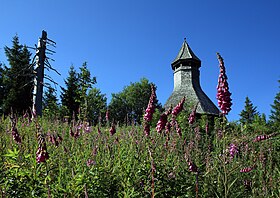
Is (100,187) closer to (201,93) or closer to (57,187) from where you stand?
(57,187)

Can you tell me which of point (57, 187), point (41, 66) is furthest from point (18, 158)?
point (41, 66)

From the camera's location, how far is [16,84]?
106ft

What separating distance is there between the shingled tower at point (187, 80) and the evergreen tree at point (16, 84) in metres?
17.6

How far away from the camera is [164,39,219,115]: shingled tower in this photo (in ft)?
116

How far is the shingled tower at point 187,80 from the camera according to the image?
3541 cm

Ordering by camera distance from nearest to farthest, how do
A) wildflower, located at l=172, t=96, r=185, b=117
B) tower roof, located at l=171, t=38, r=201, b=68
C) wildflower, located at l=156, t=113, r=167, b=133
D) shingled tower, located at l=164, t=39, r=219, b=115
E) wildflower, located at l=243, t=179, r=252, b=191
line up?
1. wildflower, located at l=156, t=113, r=167, b=133
2. wildflower, located at l=172, t=96, r=185, b=117
3. wildflower, located at l=243, t=179, r=252, b=191
4. shingled tower, located at l=164, t=39, r=219, b=115
5. tower roof, located at l=171, t=38, r=201, b=68

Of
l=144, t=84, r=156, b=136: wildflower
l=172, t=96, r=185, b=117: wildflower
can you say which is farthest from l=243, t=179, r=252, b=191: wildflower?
l=144, t=84, r=156, b=136: wildflower

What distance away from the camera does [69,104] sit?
39.2m

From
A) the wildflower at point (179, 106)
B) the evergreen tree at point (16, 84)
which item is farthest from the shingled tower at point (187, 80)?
the wildflower at point (179, 106)

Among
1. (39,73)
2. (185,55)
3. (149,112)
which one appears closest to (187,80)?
(185,55)

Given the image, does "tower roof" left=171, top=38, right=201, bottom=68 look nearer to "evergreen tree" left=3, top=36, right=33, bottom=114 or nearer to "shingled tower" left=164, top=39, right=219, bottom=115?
"shingled tower" left=164, top=39, right=219, bottom=115

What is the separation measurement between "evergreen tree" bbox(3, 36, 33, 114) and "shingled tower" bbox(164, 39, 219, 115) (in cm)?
1764

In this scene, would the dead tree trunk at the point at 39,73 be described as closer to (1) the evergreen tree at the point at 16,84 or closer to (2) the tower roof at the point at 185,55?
(1) the evergreen tree at the point at 16,84

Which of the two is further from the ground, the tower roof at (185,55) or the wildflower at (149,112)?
the tower roof at (185,55)
